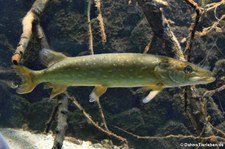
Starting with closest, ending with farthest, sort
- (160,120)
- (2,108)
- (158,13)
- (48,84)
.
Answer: (48,84) → (158,13) → (160,120) → (2,108)

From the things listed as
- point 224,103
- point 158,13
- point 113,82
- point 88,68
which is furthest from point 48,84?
point 224,103

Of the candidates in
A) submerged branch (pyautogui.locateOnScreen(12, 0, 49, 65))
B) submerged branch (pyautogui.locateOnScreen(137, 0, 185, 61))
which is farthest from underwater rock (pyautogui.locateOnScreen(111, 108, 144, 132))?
submerged branch (pyautogui.locateOnScreen(12, 0, 49, 65))

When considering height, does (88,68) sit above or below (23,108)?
above

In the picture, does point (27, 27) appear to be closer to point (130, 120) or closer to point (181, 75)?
point (181, 75)

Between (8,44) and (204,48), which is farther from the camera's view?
(8,44)

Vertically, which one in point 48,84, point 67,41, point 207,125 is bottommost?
point 67,41

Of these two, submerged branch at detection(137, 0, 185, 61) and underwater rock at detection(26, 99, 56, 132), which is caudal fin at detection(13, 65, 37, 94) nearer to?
submerged branch at detection(137, 0, 185, 61)

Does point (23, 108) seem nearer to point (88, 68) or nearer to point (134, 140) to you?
point (134, 140)
